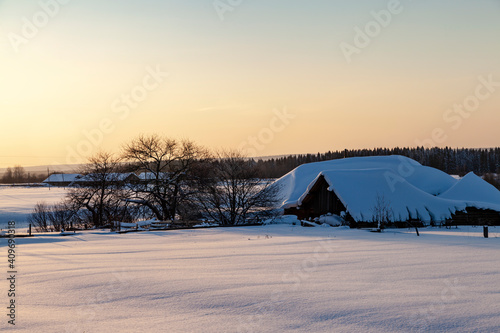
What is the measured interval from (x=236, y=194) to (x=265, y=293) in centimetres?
2789

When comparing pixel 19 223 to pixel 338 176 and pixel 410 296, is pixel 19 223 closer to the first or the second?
pixel 338 176

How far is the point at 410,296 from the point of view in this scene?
24.2ft

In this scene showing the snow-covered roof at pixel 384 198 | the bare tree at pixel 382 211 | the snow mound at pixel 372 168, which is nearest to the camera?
the bare tree at pixel 382 211

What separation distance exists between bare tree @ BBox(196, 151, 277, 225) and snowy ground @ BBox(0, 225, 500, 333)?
22124 millimetres

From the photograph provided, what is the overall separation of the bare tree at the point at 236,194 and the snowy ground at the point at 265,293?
2212cm

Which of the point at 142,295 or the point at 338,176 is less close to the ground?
the point at 338,176

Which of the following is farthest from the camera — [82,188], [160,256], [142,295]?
[82,188]

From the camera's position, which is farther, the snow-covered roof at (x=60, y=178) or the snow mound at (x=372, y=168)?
the snow-covered roof at (x=60, y=178)

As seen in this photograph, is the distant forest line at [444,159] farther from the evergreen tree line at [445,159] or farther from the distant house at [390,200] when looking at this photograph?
the distant house at [390,200]

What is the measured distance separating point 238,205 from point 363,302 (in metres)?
28.8

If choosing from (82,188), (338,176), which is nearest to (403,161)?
(338,176)

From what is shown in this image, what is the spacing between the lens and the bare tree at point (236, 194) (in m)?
35.4

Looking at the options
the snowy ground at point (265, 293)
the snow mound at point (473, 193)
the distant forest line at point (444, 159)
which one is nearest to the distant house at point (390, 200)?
the snow mound at point (473, 193)

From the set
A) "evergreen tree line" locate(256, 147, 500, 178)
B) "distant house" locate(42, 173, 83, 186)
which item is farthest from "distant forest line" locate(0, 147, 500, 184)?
"distant house" locate(42, 173, 83, 186)
